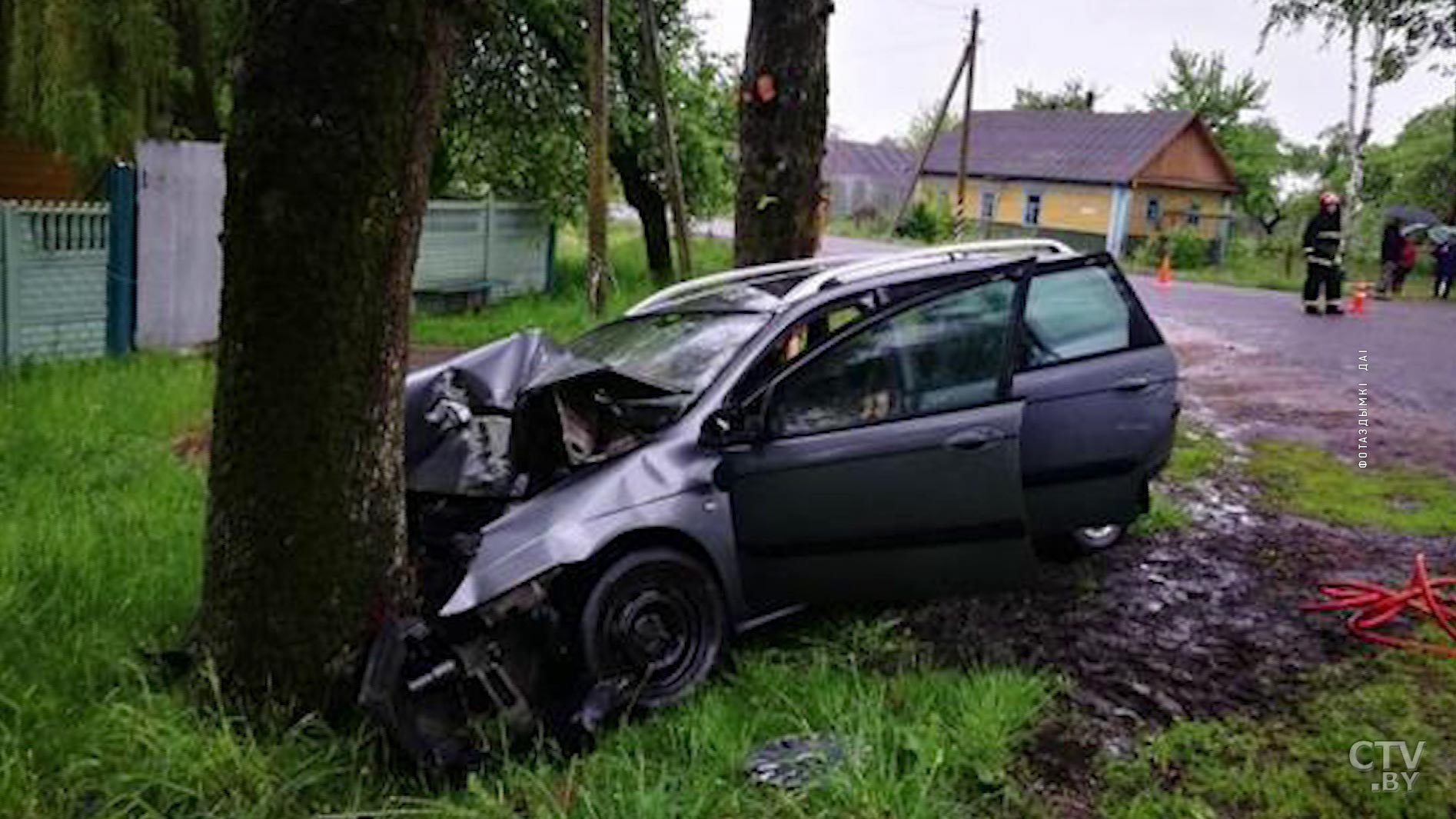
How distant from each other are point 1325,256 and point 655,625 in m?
15.7

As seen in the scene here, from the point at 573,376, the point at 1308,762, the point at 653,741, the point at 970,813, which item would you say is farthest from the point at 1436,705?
the point at 573,376

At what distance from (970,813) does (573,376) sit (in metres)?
2.04

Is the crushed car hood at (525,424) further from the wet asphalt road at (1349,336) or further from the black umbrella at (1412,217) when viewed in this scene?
the black umbrella at (1412,217)

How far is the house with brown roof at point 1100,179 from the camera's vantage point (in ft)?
137

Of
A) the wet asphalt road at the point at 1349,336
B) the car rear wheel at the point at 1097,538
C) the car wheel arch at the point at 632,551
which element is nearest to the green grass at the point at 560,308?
the car wheel arch at the point at 632,551

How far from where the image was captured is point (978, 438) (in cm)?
434

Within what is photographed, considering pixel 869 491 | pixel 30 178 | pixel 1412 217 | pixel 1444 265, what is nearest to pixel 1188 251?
pixel 1412 217

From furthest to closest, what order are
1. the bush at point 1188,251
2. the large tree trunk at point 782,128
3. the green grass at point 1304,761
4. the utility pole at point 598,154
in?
1. the bush at point 1188,251
2. the utility pole at point 598,154
3. the large tree trunk at point 782,128
4. the green grass at point 1304,761

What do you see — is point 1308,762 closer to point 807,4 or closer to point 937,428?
point 937,428

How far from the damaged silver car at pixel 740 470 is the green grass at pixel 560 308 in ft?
15.5

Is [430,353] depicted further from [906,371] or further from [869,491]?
[869,491]

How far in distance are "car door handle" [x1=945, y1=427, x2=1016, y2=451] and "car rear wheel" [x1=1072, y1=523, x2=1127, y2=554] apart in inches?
54.1

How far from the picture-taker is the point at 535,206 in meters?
16.8

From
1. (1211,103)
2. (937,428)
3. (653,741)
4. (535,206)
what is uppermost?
(1211,103)
